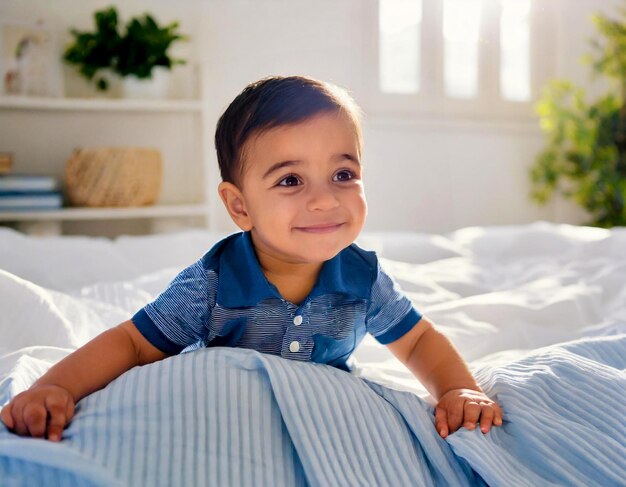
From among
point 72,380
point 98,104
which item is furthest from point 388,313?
point 98,104

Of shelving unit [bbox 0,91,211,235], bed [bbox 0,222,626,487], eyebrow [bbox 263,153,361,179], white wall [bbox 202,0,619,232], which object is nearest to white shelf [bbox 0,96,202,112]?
shelving unit [bbox 0,91,211,235]

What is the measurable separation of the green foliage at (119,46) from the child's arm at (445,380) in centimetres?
195

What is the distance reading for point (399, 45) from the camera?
3.29 metres

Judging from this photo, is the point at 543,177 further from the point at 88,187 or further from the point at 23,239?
the point at 23,239

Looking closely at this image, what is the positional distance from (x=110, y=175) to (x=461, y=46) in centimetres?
181

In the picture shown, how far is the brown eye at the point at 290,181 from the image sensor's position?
0.76 m

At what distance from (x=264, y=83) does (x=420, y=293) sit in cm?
70

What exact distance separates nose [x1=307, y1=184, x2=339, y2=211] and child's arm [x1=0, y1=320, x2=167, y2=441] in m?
0.22

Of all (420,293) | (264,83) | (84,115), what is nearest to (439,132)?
(84,115)

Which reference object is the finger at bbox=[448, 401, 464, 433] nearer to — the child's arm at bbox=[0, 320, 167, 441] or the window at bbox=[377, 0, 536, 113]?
the child's arm at bbox=[0, 320, 167, 441]

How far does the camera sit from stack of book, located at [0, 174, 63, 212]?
2346 mm

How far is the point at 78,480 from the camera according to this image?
0.49 meters

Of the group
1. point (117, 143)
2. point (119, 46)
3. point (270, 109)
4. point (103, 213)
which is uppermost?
point (119, 46)

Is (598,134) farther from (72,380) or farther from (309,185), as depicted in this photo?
(72,380)
